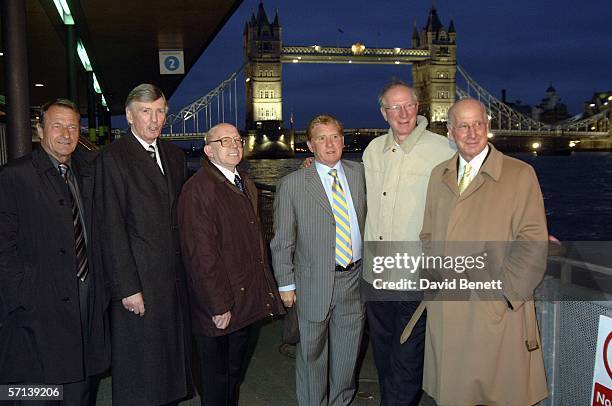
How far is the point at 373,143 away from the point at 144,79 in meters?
14.9

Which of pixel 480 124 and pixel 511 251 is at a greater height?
pixel 480 124

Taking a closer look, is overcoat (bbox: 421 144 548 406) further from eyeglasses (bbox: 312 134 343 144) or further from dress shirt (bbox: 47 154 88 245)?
dress shirt (bbox: 47 154 88 245)

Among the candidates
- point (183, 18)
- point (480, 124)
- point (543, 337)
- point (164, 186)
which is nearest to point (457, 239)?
point (480, 124)

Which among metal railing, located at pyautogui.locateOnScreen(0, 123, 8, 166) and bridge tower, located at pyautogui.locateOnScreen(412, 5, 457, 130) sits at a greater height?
bridge tower, located at pyautogui.locateOnScreen(412, 5, 457, 130)

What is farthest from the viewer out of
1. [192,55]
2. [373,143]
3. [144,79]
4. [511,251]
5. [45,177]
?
[144,79]

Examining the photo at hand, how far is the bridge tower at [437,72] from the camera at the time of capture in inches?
2960

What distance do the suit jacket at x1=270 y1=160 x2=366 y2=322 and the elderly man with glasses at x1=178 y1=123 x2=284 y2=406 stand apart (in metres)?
0.09

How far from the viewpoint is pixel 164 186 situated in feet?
8.37

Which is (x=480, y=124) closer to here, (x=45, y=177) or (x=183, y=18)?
(x=45, y=177)

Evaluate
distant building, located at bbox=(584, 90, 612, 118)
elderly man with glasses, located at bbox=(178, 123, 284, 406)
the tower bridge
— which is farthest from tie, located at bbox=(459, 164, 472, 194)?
distant building, located at bbox=(584, 90, 612, 118)

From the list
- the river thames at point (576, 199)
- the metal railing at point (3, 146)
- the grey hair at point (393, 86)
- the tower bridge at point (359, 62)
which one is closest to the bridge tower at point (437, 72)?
the tower bridge at point (359, 62)

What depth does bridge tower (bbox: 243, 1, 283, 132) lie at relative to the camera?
6850 centimetres

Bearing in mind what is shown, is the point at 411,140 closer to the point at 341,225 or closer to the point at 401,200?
the point at 401,200

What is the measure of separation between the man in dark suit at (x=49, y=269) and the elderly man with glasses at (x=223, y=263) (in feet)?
1.26
